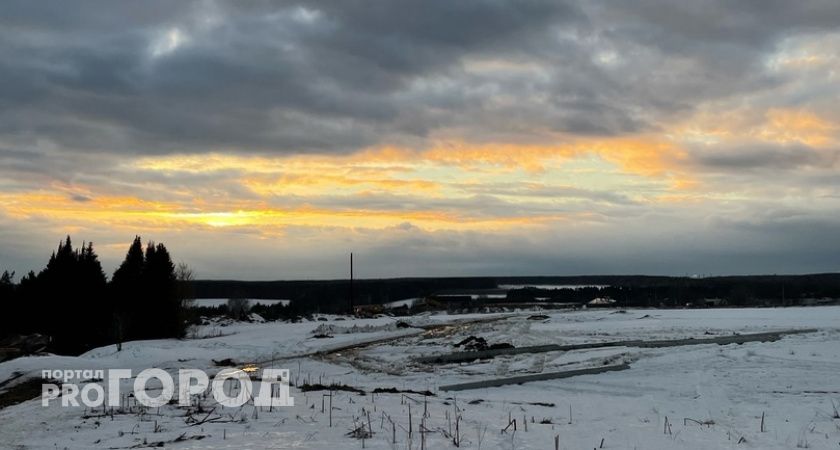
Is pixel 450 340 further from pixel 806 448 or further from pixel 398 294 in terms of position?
pixel 398 294

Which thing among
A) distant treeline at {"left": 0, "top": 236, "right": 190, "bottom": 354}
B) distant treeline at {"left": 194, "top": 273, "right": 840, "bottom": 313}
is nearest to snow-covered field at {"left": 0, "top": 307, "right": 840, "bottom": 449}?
distant treeline at {"left": 0, "top": 236, "right": 190, "bottom": 354}

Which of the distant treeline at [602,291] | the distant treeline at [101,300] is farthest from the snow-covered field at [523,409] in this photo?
the distant treeline at [602,291]

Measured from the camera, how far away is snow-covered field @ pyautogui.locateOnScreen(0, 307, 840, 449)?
34.8ft

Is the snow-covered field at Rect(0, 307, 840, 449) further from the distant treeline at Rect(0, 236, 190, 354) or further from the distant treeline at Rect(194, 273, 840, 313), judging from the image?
the distant treeline at Rect(194, 273, 840, 313)

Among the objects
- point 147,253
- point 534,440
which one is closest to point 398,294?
point 147,253

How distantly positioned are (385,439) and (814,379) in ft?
41.3

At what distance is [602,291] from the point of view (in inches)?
5271

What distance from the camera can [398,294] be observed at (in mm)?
163875

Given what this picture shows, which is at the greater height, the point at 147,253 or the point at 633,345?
the point at 147,253

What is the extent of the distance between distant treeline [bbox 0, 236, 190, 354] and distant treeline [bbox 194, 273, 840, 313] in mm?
49233

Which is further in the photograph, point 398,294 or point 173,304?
point 398,294

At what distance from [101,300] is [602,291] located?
4024 inches

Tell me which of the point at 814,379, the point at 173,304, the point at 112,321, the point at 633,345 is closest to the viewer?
the point at 814,379

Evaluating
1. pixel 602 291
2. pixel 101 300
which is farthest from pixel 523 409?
pixel 602 291
